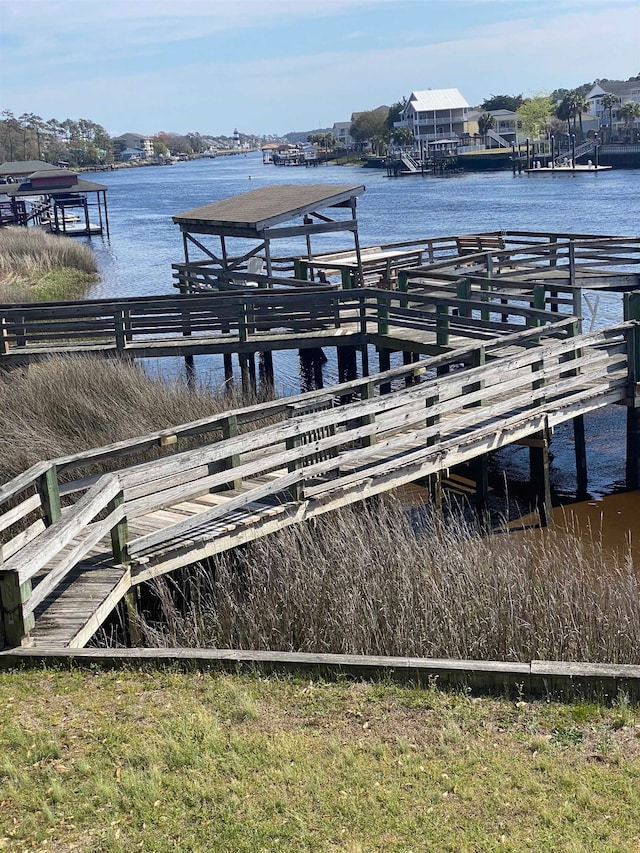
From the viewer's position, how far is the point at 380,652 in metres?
8.03

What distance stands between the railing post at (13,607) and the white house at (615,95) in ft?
516

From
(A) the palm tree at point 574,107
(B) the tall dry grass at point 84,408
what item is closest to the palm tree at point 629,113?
(A) the palm tree at point 574,107

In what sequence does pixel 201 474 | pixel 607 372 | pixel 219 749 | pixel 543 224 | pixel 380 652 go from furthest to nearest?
pixel 543 224, pixel 607 372, pixel 201 474, pixel 380 652, pixel 219 749

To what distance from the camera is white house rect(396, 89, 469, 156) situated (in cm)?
17375

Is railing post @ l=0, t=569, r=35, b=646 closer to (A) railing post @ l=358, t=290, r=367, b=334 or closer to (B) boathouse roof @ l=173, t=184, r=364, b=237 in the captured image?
(A) railing post @ l=358, t=290, r=367, b=334

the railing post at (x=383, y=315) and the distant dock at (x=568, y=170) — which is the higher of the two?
the distant dock at (x=568, y=170)

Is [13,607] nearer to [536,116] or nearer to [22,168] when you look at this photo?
[22,168]

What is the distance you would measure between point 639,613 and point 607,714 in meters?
1.72

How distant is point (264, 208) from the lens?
2352 centimetres

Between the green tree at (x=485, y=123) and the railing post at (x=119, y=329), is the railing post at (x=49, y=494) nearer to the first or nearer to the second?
the railing post at (x=119, y=329)

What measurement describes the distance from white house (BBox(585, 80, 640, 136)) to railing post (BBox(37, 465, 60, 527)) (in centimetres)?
15606

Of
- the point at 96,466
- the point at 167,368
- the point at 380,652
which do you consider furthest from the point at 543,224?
the point at 380,652

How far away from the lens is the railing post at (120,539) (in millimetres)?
8844

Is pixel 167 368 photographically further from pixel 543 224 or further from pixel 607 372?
pixel 543 224
